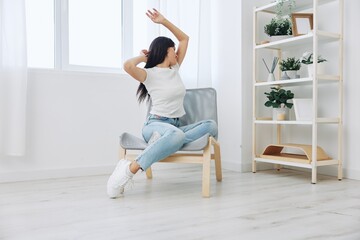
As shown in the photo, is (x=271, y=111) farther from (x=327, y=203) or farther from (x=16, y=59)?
(x=16, y=59)

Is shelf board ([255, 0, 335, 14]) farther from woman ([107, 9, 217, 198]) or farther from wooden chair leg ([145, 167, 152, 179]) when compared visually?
wooden chair leg ([145, 167, 152, 179])

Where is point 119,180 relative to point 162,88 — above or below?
below

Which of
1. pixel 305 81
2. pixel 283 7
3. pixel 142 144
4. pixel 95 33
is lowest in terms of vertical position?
pixel 142 144

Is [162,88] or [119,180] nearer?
[119,180]

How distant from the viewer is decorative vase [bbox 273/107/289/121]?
9.35ft

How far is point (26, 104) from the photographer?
259 cm

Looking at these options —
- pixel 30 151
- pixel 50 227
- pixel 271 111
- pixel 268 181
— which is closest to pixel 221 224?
pixel 50 227

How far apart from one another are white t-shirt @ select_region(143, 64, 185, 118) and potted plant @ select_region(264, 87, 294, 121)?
84 cm

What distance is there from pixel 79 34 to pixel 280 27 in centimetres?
155

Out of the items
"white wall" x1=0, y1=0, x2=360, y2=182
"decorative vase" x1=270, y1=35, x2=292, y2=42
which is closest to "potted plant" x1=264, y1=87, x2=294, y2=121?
"white wall" x1=0, y1=0, x2=360, y2=182

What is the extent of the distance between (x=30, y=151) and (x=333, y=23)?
92.9 inches

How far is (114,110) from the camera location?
2.97m

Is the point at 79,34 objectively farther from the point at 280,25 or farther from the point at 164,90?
the point at 280,25

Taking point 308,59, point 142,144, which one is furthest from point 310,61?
point 142,144
